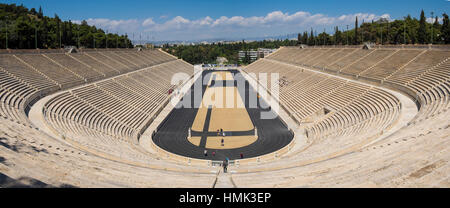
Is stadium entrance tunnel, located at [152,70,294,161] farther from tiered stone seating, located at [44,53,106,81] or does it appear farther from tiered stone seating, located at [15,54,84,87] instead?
tiered stone seating, located at [44,53,106,81]

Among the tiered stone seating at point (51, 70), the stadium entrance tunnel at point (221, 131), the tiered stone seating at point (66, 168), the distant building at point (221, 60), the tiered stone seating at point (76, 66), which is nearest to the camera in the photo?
the tiered stone seating at point (66, 168)

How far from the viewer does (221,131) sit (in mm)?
24562

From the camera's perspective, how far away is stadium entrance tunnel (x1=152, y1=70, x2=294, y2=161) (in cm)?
2062

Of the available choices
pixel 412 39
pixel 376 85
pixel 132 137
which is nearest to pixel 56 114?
pixel 132 137

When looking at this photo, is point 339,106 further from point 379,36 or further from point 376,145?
point 379,36

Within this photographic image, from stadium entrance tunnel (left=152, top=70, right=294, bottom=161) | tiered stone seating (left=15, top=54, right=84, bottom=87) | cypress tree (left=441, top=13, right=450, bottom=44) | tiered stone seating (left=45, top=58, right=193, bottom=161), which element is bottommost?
stadium entrance tunnel (left=152, top=70, right=294, bottom=161)

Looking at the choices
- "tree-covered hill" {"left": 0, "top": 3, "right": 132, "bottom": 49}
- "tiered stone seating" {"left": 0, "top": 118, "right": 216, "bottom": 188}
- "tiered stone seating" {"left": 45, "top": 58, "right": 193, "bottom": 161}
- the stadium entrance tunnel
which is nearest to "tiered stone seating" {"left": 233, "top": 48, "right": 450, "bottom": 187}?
"tiered stone seating" {"left": 0, "top": 118, "right": 216, "bottom": 188}

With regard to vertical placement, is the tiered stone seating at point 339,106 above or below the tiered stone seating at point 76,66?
below

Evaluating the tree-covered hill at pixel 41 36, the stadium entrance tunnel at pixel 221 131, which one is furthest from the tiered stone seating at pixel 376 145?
the tree-covered hill at pixel 41 36

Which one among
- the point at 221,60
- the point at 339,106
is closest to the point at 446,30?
the point at 339,106

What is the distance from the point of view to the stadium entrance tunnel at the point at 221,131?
20.6 m

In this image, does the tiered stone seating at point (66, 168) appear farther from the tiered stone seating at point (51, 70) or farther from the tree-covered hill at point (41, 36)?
the tree-covered hill at point (41, 36)
